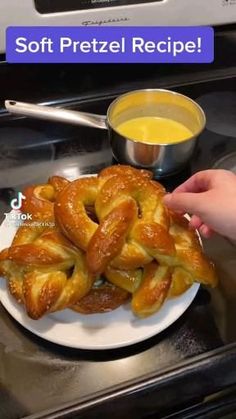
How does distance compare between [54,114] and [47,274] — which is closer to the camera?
[47,274]

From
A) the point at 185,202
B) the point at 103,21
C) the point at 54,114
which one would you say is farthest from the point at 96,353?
the point at 103,21

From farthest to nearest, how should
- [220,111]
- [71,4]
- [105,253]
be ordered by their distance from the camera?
[220,111] < [71,4] < [105,253]

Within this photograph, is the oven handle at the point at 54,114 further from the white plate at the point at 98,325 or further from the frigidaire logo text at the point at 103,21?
the white plate at the point at 98,325

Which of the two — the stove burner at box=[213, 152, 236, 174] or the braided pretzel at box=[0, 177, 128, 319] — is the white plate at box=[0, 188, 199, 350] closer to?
the braided pretzel at box=[0, 177, 128, 319]

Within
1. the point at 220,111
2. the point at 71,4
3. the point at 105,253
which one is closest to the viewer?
the point at 105,253

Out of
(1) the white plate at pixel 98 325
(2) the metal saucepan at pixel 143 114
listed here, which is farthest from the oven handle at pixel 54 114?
(1) the white plate at pixel 98 325

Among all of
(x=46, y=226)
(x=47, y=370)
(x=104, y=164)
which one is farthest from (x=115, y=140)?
(x=47, y=370)

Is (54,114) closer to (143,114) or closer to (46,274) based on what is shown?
(143,114)

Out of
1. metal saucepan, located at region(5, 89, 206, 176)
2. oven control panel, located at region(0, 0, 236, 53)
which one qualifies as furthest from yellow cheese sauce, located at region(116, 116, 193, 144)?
oven control panel, located at region(0, 0, 236, 53)
